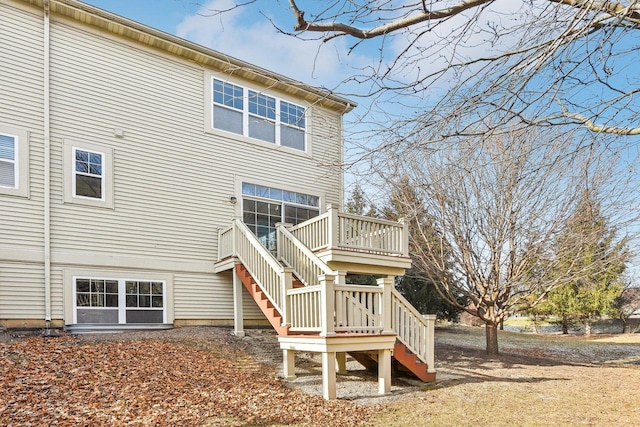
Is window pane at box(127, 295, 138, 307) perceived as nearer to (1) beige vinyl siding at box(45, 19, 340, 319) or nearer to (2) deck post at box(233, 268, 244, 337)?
(1) beige vinyl siding at box(45, 19, 340, 319)

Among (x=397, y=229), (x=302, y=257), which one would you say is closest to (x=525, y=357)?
(x=397, y=229)

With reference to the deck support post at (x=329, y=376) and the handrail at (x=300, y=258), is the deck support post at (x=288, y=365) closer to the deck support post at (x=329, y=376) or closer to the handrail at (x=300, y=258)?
the deck support post at (x=329, y=376)

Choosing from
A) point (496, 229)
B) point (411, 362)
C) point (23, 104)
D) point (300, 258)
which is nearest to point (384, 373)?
point (411, 362)

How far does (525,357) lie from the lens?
544 inches

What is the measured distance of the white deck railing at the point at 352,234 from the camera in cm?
1012

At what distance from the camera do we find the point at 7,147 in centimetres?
962

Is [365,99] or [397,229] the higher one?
[365,99]

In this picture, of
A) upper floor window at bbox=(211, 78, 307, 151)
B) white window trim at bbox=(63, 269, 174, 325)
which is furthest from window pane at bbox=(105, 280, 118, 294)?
→ upper floor window at bbox=(211, 78, 307, 151)

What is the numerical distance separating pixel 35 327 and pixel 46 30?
20.6ft

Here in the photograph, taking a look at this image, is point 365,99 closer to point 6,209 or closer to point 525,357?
point 6,209

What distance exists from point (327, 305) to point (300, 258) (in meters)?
2.76

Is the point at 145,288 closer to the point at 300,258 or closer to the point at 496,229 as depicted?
the point at 300,258

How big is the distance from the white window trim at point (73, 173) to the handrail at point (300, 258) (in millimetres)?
3955

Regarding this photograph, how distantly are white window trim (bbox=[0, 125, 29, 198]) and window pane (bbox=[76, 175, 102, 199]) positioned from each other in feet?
3.25
